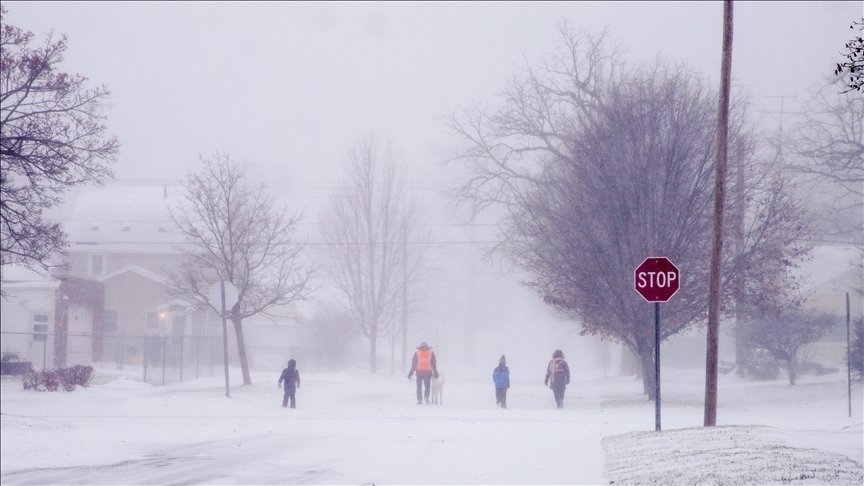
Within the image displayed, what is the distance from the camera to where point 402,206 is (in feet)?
192

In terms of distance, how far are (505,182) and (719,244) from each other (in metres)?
23.6

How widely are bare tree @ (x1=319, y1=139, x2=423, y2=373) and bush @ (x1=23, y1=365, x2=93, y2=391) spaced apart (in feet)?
88.0

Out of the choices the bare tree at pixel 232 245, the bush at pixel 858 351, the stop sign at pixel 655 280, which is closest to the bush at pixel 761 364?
the bush at pixel 858 351

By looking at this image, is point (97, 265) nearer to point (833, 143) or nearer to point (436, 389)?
point (436, 389)

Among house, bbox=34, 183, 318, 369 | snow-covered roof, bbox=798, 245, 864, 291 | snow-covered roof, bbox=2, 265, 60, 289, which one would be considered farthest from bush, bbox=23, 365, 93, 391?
snow-covered roof, bbox=798, 245, 864, 291

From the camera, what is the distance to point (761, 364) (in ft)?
136

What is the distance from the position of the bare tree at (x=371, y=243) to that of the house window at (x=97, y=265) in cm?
1612

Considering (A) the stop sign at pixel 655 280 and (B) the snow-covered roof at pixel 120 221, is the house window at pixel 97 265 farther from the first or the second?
(A) the stop sign at pixel 655 280

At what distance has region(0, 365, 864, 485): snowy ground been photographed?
13.5 metres

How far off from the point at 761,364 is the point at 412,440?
26926mm

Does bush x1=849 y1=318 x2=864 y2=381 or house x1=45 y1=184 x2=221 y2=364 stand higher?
house x1=45 y1=184 x2=221 y2=364

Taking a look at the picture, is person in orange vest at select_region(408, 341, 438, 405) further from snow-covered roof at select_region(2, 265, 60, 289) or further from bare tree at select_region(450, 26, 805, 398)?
snow-covered roof at select_region(2, 265, 60, 289)

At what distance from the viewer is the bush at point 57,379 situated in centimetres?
2742

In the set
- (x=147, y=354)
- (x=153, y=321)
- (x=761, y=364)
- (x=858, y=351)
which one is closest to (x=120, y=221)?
(x=153, y=321)
